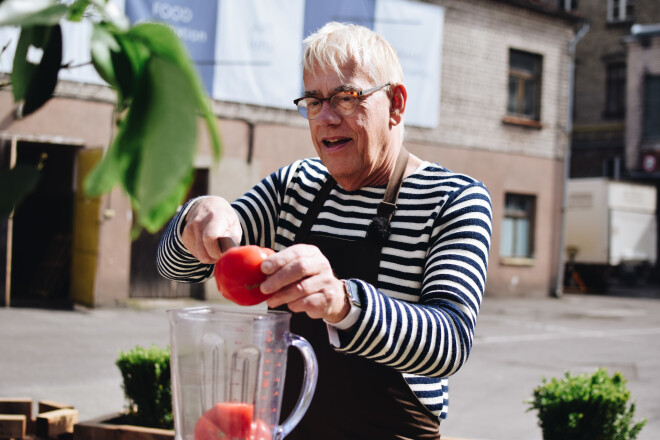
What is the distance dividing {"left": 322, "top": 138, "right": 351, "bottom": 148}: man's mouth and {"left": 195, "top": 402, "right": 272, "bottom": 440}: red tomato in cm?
84

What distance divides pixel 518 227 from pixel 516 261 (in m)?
0.95

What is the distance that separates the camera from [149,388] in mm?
3426

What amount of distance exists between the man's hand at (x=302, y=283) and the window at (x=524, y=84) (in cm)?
1657

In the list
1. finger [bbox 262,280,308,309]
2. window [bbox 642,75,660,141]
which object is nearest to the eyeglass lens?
finger [bbox 262,280,308,309]

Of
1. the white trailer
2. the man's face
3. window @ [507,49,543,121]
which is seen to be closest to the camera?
the man's face

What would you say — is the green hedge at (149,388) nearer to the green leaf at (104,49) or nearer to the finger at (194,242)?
the finger at (194,242)

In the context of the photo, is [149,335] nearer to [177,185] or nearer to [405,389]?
[405,389]

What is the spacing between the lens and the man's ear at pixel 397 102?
1879mm

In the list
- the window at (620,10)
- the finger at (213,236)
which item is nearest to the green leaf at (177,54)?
the finger at (213,236)

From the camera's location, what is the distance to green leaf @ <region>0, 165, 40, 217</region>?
0.47 meters

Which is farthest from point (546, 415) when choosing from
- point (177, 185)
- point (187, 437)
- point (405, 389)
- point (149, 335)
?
point (149, 335)

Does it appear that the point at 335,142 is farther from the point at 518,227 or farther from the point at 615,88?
the point at 615,88

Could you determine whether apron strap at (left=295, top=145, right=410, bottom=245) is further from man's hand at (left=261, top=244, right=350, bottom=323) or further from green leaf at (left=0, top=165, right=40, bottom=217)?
green leaf at (left=0, top=165, right=40, bottom=217)

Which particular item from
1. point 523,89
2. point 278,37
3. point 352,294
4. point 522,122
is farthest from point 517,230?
point 352,294
